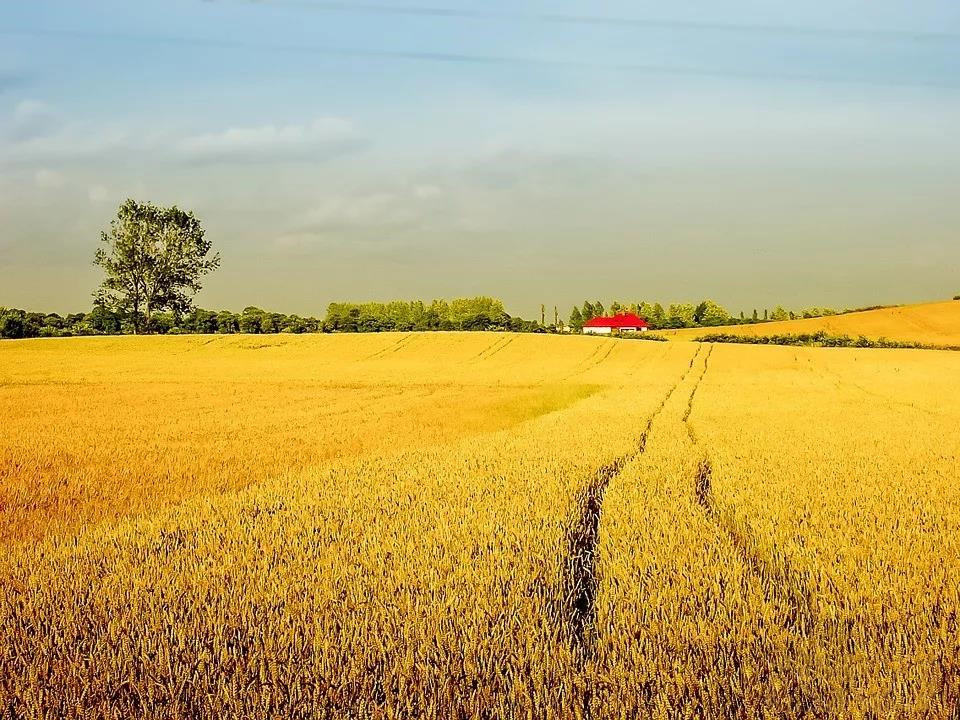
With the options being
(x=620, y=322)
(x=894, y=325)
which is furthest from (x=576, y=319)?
(x=894, y=325)

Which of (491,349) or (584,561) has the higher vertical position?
(491,349)

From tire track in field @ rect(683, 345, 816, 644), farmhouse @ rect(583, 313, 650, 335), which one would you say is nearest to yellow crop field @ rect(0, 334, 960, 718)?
tire track in field @ rect(683, 345, 816, 644)

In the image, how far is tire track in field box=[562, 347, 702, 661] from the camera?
5078 mm

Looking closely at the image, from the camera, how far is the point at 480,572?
5.94 m

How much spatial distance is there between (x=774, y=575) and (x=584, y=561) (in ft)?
4.71

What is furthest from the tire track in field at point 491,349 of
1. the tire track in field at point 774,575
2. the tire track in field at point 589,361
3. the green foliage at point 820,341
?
the tire track in field at point 774,575

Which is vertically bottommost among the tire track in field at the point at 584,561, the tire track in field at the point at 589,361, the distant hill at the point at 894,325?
the tire track in field at the point at 589,361

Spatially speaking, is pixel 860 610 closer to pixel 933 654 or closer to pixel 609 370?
pixel 933 654

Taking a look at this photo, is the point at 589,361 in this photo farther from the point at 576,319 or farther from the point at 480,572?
the point at 576,319

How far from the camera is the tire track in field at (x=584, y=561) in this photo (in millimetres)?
5078

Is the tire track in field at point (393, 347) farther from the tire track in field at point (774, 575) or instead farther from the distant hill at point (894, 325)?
the tire track in field at point (774, 575)

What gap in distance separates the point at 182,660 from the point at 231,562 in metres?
1.81

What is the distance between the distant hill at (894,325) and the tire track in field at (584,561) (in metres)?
66.1

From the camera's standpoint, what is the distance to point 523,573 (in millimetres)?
5957
